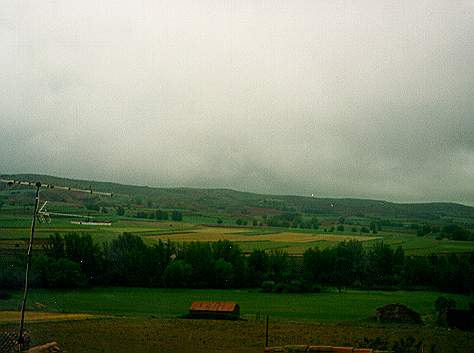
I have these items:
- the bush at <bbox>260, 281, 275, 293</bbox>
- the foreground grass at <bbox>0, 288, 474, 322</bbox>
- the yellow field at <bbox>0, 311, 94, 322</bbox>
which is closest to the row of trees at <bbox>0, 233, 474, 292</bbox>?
the bush at <bbox>260, 281, 275, 293</bbox>

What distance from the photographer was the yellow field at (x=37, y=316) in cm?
2355

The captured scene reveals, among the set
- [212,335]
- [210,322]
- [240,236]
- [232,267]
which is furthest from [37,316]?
[240,236]

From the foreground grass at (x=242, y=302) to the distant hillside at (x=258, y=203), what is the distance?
5979mm

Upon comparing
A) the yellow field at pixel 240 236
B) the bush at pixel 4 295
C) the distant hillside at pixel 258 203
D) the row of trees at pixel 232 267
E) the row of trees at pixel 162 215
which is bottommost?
the bush at pixel 4 295

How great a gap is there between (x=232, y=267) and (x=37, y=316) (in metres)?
15.3

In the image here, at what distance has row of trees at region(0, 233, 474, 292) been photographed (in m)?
33.2

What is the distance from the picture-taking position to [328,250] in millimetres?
37844

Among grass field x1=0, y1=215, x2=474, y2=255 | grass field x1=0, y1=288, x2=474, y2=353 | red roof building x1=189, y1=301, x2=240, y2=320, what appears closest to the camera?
grass field x1=0, y1=288, x2=474, y2=353

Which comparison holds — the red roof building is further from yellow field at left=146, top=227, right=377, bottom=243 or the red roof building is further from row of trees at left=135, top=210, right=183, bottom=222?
row of trees at left=135, top=210, right=183, bottom=222

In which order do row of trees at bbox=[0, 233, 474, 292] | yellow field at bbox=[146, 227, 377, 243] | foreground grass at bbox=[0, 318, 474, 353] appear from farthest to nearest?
yellow field at bbox=[146, 227, 377, 243] → row of trees at bbox=[0, 233, 474, 292] → foreground grass at bbox=[0, 318, 474, 353]

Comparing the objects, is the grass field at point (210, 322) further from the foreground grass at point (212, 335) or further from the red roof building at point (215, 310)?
the red roof building at point (215, 310)

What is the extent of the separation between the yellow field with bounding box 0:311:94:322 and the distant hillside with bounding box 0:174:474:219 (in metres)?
7.18

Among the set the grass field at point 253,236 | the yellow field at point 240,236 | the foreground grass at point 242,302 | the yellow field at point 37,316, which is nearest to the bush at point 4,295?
the foreground grass at point 242,302

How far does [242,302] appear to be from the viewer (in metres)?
34.1
